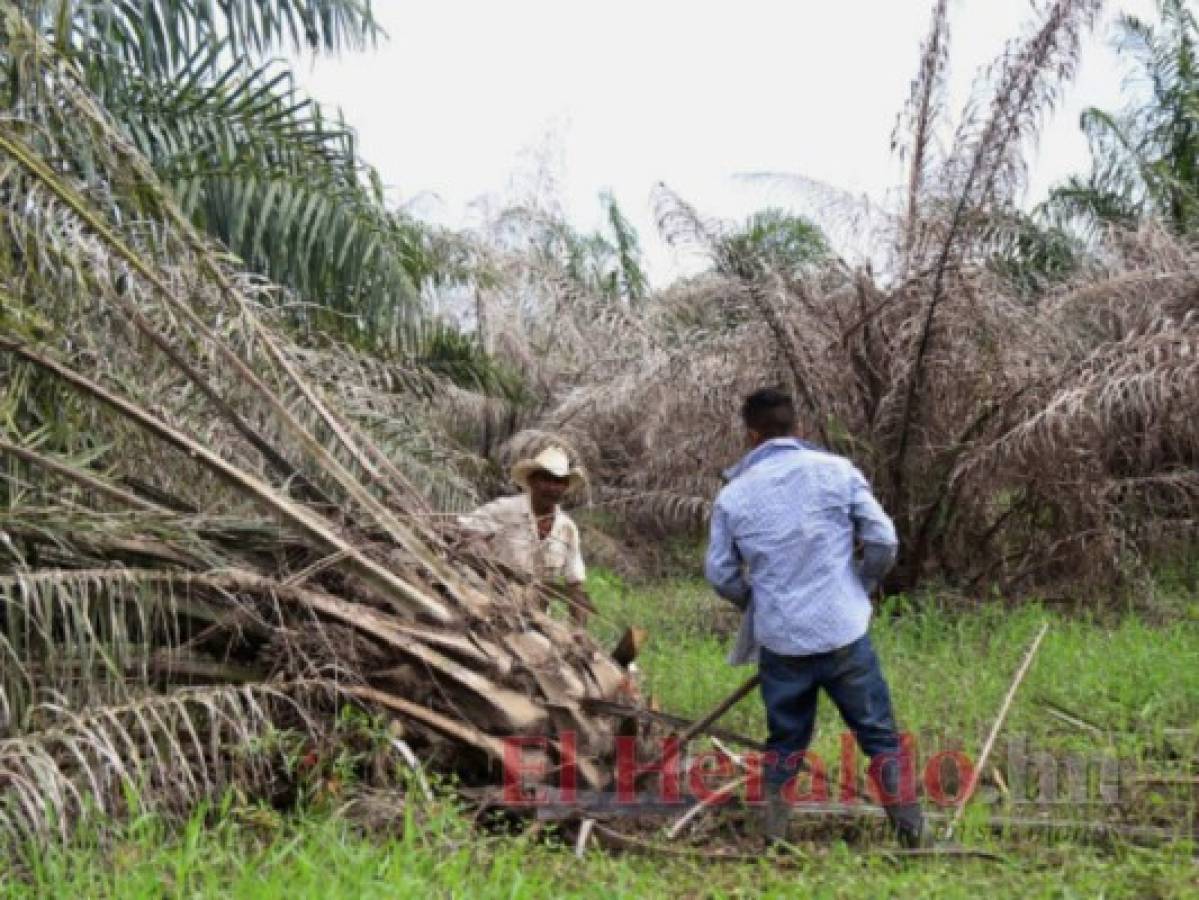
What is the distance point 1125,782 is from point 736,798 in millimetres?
1389

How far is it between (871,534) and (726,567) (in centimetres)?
50

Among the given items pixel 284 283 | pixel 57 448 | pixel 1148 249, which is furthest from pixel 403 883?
pixel 1148 249

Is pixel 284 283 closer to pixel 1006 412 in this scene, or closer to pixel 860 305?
pixel 860 305

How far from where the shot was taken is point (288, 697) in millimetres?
4438

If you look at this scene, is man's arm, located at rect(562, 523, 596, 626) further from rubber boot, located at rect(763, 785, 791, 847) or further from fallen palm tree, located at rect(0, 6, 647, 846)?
rubber boot, located at rect(763, 785, 791, 847)

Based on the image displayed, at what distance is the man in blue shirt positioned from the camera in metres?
4.40

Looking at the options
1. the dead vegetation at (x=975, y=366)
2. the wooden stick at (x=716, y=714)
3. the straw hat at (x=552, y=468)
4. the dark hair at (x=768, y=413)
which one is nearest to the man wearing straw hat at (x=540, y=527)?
the straw hat at (x=552, y=468)

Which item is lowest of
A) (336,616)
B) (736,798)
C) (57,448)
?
(736,798)

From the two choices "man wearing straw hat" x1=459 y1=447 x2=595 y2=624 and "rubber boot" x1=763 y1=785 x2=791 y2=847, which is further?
"man wearing straw hat" x1=459 y1=447 x2=595 y2=624

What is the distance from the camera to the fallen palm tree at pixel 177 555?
4.18 meters

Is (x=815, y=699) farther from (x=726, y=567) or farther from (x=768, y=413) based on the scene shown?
(x=768, y=413)

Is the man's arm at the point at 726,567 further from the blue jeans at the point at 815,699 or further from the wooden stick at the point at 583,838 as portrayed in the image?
Result: the wooden stick at the point at 583,838

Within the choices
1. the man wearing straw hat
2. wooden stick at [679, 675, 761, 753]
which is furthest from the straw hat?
wooden stick at [679, 675, 761, 753]

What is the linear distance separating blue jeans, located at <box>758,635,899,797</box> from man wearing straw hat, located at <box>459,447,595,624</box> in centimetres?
119
